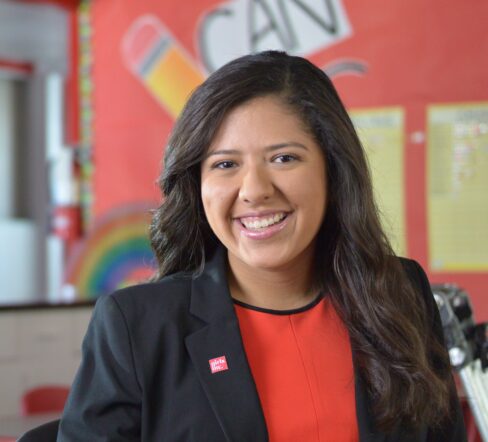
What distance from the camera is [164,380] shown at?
128cm

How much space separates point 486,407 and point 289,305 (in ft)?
1.63

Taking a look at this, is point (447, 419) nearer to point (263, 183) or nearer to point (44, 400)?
point (263, 183)

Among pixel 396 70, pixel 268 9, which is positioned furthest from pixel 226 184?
pixel 268 9

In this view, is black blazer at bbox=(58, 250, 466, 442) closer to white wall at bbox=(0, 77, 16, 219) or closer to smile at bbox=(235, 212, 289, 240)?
smile at bbox=(235, 212, 289, 240)

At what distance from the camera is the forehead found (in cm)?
128

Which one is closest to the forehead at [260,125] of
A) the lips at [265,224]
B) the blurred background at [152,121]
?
the lips at [265,224]

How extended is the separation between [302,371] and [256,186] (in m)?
0.31

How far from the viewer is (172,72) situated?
380 centimetres

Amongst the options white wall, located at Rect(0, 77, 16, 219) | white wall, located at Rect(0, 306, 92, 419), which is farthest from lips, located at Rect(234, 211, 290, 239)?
white wall, located at Rect(0, 77, 16, 219)

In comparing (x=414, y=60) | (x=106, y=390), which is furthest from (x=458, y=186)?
(x=106, y=390)

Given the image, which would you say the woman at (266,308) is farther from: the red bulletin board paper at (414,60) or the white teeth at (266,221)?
the red bulletin board paper at (414,60)

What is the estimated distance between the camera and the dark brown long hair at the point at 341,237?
1320 millimetres

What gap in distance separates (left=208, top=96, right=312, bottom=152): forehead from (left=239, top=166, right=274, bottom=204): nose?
0.05 metres

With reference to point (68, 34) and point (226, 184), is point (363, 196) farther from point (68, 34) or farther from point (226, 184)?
point (68, 34)
